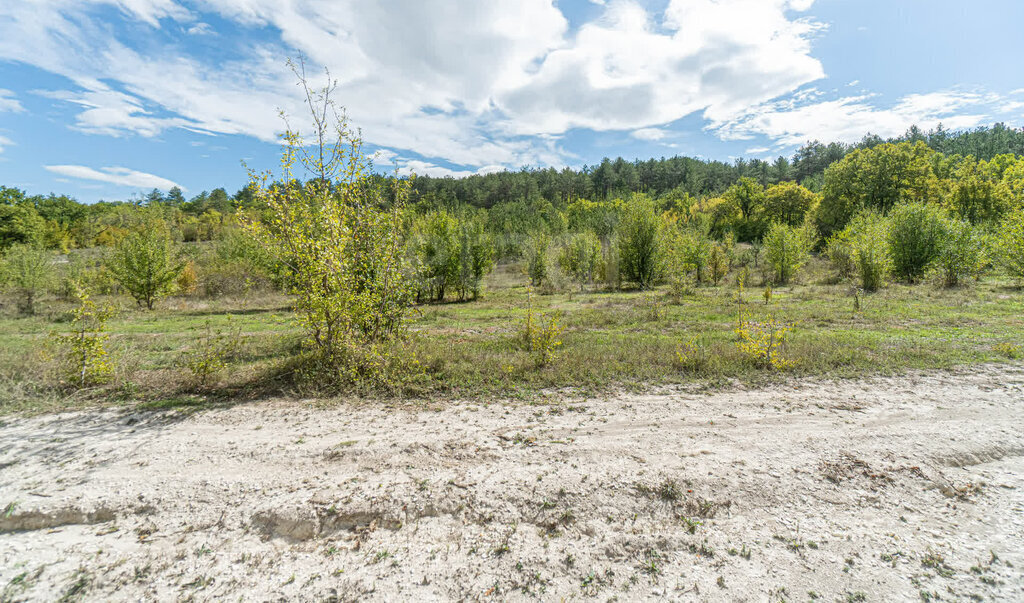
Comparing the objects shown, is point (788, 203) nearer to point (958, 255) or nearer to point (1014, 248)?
point (958, 255)

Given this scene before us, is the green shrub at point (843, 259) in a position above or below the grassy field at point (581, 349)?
above

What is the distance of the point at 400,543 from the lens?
400 cm

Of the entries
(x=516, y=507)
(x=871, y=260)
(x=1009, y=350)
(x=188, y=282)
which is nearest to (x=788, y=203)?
(x=871, y=260)

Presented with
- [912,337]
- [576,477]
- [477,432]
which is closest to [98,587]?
[477,432]

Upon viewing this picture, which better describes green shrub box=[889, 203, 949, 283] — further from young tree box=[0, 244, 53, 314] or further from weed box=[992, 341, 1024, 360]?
young tree box=[0, 244, 53, 314]

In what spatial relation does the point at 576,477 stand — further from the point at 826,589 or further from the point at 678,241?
the point at 678,241

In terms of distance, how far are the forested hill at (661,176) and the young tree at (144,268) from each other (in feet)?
235

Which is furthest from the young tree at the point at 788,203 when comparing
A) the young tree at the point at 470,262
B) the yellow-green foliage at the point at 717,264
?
the young tree at the point at 470,262

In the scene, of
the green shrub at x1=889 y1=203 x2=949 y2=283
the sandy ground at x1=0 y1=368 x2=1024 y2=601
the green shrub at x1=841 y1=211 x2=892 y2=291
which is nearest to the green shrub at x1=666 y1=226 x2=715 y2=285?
the green shrub at x1=841 y1=211 x2=892 y2=291

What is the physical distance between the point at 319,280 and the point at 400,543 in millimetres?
5331

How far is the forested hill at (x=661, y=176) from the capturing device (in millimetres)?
95125

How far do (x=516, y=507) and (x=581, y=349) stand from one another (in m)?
6.21

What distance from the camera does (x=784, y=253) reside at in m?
31.2

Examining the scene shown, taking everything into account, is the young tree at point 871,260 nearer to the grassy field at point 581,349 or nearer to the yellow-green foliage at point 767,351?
the grassy field at point 581,349
